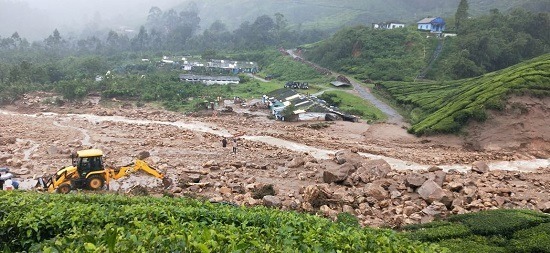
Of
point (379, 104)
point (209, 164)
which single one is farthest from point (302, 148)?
point (379, 104)

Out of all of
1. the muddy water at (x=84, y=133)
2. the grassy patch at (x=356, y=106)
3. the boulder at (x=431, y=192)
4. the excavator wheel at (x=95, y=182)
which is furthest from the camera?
the grassy patch at (x=356, y=106)

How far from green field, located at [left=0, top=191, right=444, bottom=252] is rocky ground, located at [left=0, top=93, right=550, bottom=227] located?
770cm

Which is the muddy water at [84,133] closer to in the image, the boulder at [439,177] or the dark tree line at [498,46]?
the boulder at [439,177]

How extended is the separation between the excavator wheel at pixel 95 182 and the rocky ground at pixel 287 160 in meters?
2.25

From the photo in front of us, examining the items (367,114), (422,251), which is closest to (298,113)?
(367,114)

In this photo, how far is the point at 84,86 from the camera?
59.4 metres

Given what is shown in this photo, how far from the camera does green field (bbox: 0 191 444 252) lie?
734cm

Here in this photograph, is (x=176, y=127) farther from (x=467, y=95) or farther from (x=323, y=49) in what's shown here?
(x=323, y=49)

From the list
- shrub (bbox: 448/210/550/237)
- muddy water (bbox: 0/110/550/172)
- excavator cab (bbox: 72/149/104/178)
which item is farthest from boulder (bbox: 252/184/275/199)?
muddy water (bbox: 0/110/550/172)

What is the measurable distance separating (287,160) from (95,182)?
14210mm

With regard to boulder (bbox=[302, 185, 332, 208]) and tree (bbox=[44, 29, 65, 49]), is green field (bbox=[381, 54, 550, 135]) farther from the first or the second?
tree (bbox=[44, 29, 65, 49])

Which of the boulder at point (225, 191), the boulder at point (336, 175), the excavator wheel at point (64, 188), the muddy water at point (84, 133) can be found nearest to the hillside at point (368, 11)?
the muddy water at point (84, 133)

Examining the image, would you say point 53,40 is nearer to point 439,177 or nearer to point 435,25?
point 435,25

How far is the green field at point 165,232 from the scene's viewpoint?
24.1 feet
